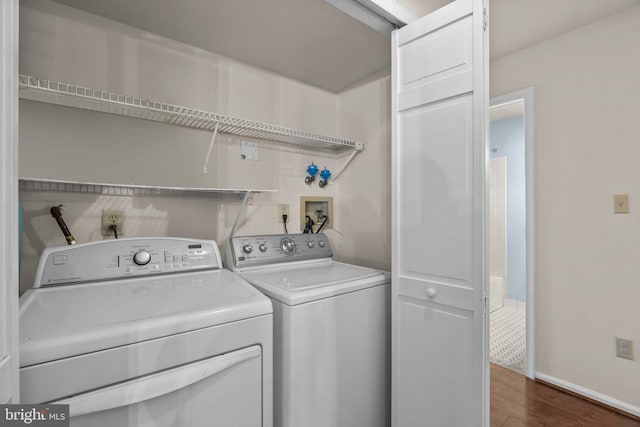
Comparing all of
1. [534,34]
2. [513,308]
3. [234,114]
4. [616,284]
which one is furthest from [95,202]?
[513,308]

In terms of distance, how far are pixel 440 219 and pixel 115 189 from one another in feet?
5.34

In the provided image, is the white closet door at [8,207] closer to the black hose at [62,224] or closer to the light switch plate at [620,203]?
the black hose at [62,224]

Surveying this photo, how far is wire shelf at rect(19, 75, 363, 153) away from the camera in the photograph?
125 cm

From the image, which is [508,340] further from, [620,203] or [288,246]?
[288,246]

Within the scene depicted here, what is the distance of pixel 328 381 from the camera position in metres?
1.23

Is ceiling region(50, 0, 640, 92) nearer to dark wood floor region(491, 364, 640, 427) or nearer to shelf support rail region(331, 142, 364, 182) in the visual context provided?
shelf support rail region(331, 142, 364, 182)

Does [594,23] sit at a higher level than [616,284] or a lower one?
higher

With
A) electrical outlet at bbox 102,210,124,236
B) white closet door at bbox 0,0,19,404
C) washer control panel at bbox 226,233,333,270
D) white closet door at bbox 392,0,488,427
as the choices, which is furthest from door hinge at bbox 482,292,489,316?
electrical outlet at bbox 102,210,124,236

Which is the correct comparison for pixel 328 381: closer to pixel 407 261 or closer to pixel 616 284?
pixel 407 261

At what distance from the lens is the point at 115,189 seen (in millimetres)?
1554

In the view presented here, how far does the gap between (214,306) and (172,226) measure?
0.92 m

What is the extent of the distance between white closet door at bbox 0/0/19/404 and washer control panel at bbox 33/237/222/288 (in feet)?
2.33

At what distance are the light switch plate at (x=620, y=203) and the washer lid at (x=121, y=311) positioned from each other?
7.22 feet

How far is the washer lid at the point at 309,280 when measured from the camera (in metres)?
1.18
